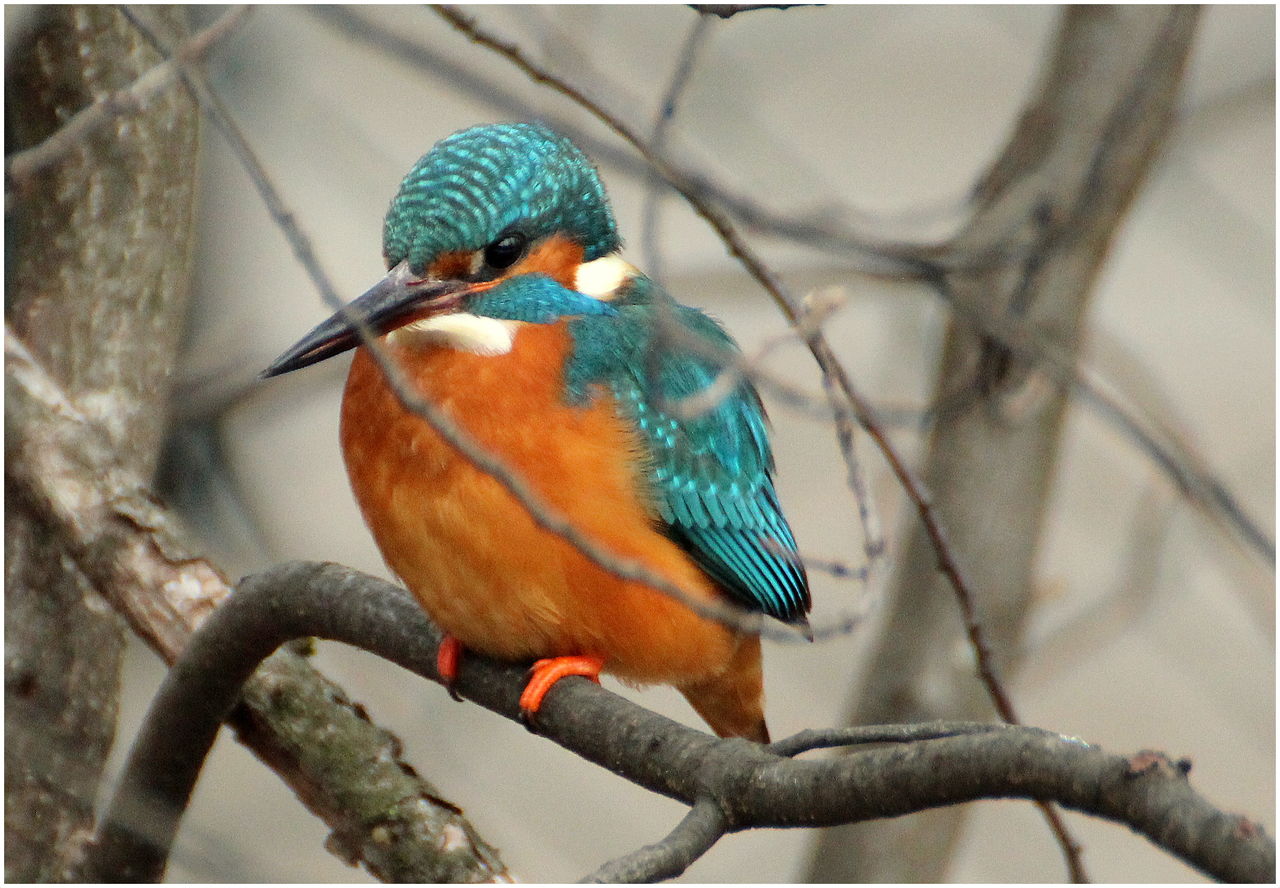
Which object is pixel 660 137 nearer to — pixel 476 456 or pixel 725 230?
pixel 725 230

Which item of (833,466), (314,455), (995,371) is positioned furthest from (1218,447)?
(314,455)

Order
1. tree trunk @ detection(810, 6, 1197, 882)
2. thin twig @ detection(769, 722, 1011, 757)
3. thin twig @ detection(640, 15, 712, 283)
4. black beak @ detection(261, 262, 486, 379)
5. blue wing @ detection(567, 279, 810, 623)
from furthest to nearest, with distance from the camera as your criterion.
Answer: tree trunk @ detection(810, 6, 1197, 882)
blue wing @ detection(567, 279, 810, 623)
black beak @ detection(261, 262, 486, 379)
thin twig @ detection(640, 15, 712, 283)
thin twig @ detection(769, 722, 1011, 757)

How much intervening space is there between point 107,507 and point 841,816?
118 cm

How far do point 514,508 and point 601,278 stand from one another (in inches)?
17.0

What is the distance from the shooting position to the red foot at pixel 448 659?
1.83 m

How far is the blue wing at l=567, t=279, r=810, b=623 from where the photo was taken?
1.80 meters

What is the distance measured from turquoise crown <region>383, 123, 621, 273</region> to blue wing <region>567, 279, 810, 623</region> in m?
0.16

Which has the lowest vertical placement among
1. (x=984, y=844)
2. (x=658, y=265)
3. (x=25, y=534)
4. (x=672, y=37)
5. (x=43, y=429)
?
(x=984, y=844)

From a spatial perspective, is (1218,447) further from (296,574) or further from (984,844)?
(296,574)

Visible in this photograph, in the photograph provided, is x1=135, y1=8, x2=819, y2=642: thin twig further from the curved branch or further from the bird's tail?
the bird's tail

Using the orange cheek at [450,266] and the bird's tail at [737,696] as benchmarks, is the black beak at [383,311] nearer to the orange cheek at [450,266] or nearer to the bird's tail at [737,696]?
the orange cheek at [450,266]

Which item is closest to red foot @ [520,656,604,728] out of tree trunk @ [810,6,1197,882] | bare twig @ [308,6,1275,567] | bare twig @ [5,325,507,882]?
bare twig @ [5,325,507,882]

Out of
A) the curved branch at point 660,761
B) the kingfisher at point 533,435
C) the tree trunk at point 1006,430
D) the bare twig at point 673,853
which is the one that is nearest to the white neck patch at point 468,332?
the kingfisher at point 533,435

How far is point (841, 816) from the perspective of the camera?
1.12m
